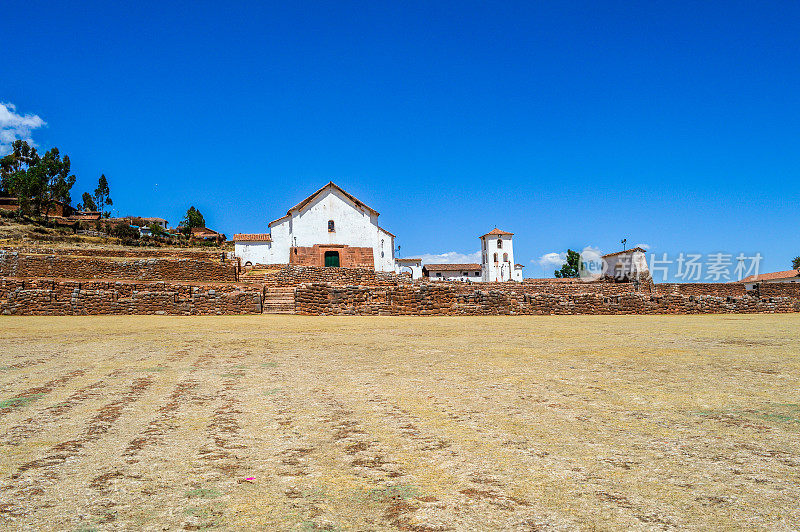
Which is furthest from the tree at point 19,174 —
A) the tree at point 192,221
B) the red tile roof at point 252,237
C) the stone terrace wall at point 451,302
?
the stone terrace wall at point 451,302

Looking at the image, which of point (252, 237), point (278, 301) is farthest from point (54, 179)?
point (278, 301)

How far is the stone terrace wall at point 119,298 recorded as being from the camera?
15.7 m

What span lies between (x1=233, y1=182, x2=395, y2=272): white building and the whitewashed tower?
3603cm

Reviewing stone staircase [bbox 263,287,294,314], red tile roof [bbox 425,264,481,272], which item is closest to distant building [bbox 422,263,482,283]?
red tile roof [bbox 425,264,481,272]

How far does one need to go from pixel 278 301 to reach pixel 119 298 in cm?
546

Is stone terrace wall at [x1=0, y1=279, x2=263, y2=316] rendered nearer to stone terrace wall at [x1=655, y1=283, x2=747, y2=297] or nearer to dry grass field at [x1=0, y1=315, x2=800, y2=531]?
dry grass field at [x1=0, y1=315, x2=800, y2=531]

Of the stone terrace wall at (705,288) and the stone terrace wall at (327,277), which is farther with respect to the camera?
the stone terrace wall at (705,288)

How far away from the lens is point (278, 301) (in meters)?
18.4

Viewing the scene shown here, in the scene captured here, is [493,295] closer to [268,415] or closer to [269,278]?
[269,278]

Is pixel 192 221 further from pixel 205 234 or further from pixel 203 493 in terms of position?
pixel 203 493

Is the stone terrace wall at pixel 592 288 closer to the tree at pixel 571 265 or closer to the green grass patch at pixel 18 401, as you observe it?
the green grass patch at pixel 18 401

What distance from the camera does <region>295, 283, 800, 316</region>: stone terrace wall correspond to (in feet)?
58.0

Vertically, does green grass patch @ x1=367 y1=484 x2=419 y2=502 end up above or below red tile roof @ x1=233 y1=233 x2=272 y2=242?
below

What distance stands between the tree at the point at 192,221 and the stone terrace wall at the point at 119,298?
63315 millimetres
